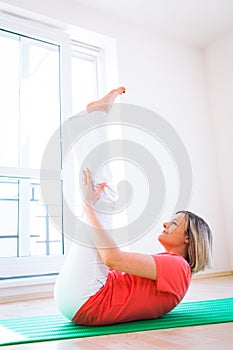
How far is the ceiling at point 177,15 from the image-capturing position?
11.0 feet

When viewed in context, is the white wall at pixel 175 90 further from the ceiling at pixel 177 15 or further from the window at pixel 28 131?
the window at pixel 28 131

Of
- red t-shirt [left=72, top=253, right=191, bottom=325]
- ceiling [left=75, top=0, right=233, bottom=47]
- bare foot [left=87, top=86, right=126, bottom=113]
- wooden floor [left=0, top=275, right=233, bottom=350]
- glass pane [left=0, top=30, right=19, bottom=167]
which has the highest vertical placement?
ceiling [left=75, top=0, right=233, bottom=47]

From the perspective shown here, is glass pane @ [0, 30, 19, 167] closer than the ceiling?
Yes

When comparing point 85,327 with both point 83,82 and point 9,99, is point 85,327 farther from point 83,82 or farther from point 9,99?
point 83,82

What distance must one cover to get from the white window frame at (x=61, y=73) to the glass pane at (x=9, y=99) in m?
0.10

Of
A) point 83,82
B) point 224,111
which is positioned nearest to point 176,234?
point 83,82

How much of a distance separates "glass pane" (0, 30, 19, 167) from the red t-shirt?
1647 millimetres

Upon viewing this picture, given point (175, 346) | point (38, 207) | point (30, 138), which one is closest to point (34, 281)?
point (38, 207)

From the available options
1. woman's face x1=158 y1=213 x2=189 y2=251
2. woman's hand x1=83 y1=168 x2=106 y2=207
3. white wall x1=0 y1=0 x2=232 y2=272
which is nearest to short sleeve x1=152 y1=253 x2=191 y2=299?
woman's face x1=158 y1=213 x2=189 y2=251

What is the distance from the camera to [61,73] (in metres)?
3.14

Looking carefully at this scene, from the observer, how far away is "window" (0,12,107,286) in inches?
108

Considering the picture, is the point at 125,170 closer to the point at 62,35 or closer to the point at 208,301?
the point at 62,35

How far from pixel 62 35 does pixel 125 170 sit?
4.41ft

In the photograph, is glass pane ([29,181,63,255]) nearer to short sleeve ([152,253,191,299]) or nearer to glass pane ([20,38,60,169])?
glass pane ([20,38,60,169])
